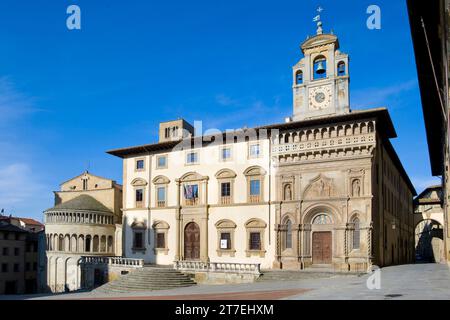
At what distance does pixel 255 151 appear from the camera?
117ft

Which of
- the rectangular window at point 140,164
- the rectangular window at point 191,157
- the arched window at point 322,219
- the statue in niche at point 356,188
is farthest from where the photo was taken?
the rectangular window at point 140,164

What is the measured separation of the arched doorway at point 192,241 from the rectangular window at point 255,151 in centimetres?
814

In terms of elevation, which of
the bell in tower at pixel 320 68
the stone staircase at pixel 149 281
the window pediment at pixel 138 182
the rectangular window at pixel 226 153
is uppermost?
the bell in tower at pixel 320 68

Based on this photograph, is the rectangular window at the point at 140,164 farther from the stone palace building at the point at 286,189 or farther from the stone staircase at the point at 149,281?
the stone staircase at the point at 149,281

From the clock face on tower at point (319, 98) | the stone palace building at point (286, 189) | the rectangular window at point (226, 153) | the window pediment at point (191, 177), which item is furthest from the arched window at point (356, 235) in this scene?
the window pediment at point (191, 177)

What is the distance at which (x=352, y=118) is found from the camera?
104 ft

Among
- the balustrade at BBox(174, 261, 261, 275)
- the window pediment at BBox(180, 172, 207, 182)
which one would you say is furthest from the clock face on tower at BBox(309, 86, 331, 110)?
the balustrade at BBox(174, 261, 261, 275)

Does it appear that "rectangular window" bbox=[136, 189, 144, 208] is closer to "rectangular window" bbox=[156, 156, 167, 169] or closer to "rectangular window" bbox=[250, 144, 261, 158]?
"rectangular window" bbox=[156, 156, 167, 169]

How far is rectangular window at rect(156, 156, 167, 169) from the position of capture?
1600 inches

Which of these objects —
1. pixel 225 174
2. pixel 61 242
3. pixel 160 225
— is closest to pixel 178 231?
pixel 160 225

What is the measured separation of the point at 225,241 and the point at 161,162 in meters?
10.1

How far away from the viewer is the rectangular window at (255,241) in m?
34.6

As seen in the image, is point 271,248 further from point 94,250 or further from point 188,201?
point 94,250
